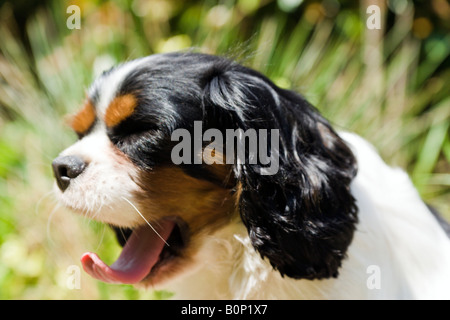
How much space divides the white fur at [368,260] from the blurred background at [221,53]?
1.66 meters

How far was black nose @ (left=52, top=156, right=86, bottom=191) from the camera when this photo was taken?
8.50 ft

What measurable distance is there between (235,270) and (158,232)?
1.38ft

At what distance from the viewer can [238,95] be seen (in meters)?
2.59

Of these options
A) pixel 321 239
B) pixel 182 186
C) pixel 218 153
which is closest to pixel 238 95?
pixel 218 153

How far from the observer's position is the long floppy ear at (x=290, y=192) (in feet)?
8.26

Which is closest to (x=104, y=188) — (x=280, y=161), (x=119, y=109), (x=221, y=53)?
(x=119, y=109)

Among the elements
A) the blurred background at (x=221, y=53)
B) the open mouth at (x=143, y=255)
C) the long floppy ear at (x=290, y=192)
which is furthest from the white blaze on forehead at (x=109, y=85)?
the blurred background at (x=221, y=53)

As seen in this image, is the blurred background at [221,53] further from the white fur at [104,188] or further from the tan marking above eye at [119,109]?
the tan marking above eye at [119,109]

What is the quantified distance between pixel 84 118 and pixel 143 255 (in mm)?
718

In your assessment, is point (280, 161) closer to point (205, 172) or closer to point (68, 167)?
point (205, 172)

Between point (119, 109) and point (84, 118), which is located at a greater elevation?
point (119, 109)

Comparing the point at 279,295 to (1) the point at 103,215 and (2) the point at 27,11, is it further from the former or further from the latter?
(2) the point at 27,11

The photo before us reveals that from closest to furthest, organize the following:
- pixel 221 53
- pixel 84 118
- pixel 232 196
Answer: pixel 232 196
pixel 84 118
pixel 221 53

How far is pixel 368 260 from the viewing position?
269 centimetres
